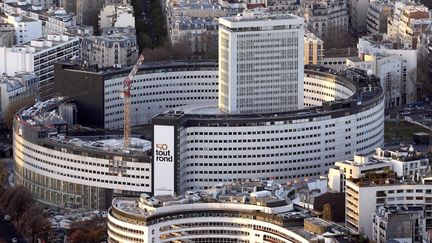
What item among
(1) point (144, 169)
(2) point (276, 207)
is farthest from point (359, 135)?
(2) point (276, 207)

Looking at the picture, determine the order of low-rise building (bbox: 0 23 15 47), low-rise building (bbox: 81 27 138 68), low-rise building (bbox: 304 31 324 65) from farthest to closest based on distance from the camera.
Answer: low-rise building (bbox: 0 23 15 47) < low-rise building (bbox: 81 27 138 68) < low-rise building (bbox: 304 31 324 65)

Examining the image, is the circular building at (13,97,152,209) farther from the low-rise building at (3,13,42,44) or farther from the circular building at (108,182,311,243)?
the low-rise building at (3,13,42,44)

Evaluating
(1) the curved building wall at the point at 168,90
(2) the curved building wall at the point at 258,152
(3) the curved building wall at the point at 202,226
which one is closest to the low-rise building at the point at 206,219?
(3) the curved building wall at the point at 202,226

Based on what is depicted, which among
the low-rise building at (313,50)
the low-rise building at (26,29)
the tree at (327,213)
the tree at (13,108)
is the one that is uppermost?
the low-rise building at (313,50)

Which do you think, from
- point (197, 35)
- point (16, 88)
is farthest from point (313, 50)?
point (16, 88)

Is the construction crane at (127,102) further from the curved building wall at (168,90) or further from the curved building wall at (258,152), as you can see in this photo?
the curved building wall at (258,152)

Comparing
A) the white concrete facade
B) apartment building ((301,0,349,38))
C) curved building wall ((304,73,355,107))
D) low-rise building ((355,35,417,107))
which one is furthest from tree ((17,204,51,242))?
apartment building ((301,0,349,38))
